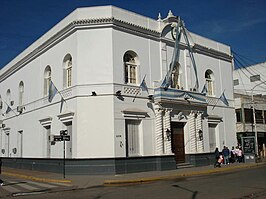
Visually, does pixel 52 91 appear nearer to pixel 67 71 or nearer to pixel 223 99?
pixel 67 71

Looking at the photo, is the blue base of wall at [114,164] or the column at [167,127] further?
the column at [167,127]

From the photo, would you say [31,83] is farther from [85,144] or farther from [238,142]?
[238,142]

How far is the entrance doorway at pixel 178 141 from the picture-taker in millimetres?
22844

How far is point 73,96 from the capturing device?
20312 millimetres

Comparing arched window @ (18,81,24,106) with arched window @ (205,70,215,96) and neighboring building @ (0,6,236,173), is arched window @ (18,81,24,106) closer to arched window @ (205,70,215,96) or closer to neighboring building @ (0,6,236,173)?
neighboring building @ (0,6,236,173)

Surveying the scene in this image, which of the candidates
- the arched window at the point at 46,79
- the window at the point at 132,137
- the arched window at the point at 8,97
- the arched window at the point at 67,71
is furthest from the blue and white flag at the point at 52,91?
the arched window at the point at 8,97

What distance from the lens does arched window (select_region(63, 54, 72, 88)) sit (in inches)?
865

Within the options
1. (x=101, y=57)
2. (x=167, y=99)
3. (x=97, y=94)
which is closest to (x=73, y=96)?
(x=97, y=94)

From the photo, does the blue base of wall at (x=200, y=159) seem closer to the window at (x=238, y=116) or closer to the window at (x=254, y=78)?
the window at (x=238, y=116)

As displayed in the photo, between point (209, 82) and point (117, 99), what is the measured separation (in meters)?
10.4

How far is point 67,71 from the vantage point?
22266 millimetres

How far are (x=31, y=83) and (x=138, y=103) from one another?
10544mm

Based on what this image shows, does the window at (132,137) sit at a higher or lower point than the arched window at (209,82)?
lower

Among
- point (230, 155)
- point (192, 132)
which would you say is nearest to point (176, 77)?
point (192, 132)
